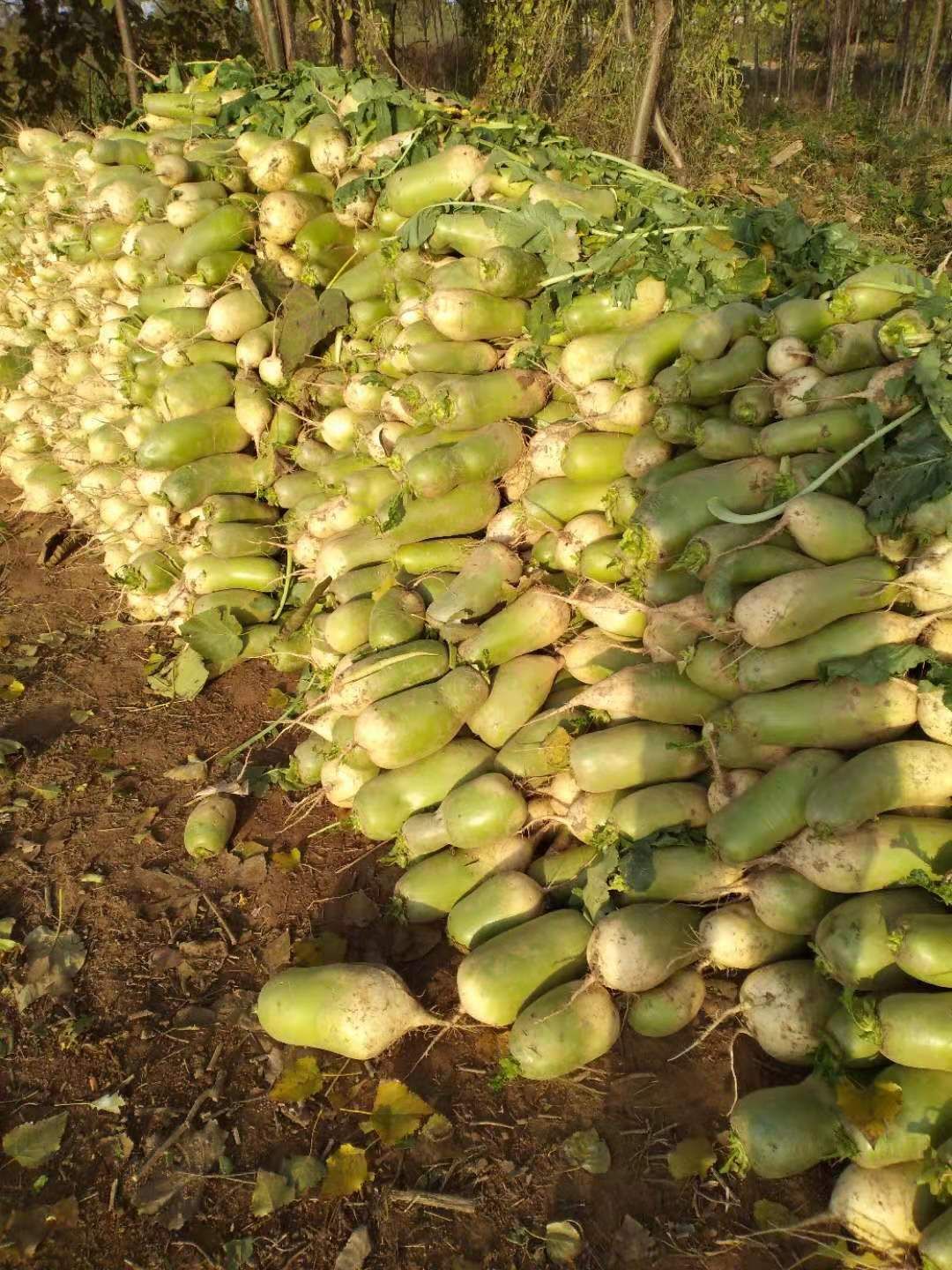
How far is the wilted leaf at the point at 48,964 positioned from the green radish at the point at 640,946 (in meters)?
2.03

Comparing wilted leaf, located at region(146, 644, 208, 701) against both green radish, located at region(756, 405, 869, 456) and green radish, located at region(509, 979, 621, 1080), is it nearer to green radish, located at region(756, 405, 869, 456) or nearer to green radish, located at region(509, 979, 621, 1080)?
green radish, located at region(509, 979, 621, 1080)

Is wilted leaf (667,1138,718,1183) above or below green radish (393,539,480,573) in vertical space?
below

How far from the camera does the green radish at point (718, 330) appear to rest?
3.47 m

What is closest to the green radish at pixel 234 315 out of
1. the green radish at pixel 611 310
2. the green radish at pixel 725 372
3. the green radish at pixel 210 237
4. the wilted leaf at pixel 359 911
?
the green radish at pixel 210 237

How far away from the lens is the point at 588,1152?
254 cm

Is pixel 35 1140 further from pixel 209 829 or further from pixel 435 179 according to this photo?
pixel 435 179

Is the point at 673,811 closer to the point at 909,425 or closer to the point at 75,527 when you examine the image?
the point at 909,425

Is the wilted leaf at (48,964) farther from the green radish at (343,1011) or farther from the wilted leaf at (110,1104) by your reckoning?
the green radish at (343,1011)

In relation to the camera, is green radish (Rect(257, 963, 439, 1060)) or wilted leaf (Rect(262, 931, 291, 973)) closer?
green radish (Rect(257, 963, 439, 1060))

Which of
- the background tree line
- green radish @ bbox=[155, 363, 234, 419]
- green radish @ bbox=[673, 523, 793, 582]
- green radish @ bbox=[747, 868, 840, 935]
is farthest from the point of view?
the background tree line

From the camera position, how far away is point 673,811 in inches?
116

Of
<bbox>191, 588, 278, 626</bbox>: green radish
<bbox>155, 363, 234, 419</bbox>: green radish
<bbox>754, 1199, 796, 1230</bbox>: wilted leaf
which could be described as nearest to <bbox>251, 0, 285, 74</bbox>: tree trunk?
<bbox>155, 363, 234, 419</bbox>: green radish

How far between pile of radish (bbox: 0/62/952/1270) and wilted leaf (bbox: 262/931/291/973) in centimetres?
31

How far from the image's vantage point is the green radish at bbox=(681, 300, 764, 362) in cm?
347
